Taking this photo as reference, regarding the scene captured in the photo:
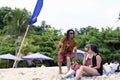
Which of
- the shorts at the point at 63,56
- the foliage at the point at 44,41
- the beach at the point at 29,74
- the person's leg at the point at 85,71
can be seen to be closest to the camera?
the person's leg at the point at 85,71

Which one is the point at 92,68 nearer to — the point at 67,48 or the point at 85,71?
the point at 85,71

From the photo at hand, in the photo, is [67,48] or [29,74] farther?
[29,74]

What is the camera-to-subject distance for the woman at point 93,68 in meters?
10.1

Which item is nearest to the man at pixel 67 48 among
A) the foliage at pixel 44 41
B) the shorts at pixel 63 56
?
the shorts at pixel 63 56

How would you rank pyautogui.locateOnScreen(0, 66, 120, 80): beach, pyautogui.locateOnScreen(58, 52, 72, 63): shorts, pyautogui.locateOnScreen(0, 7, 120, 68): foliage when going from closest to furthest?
pyautogui.locateOnScreen(0, 66, 120, 80): beach < pyautogui.locateOnScreen(58, 52, 72, 63): shorts < pyautogui.locateOnScreen(0, 7, 120, 68): foliage

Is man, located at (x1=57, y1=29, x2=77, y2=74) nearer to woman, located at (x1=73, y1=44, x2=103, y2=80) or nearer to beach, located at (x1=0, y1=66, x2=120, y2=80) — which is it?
beach, located at (x1=0, y1=66, x2=120, y2=80)

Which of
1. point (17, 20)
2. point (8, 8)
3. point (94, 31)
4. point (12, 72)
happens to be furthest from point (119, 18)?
point (8, 8)

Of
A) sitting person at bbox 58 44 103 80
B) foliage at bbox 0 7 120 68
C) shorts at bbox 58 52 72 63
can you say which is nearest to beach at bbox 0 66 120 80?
shorts at bbox 58 52 72 63

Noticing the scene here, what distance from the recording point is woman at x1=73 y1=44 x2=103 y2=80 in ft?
33.1

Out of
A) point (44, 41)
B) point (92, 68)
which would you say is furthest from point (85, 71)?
point (44, 41)

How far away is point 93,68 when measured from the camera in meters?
10.5

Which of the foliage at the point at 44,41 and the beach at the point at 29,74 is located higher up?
the foliage at the point at 44,41

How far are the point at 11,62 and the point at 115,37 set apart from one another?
9187 mm

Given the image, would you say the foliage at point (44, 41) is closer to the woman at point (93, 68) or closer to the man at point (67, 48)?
the man at point (67, 48)
